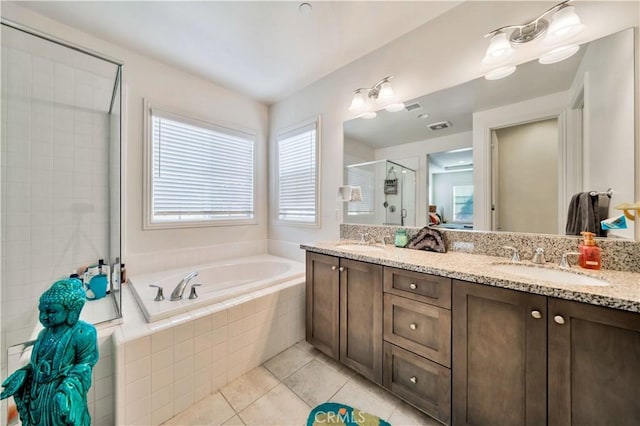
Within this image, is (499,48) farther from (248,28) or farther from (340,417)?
(340,417)

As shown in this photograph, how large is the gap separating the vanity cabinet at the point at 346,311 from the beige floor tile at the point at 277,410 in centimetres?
39

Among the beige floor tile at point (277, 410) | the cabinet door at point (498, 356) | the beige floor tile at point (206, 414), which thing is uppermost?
the cabinet door at point (498, 356)

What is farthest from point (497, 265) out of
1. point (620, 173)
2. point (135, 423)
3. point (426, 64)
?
point (135, 423)

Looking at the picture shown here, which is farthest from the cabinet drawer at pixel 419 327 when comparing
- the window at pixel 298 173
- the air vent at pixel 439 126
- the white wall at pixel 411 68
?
the window at pixel 298 173

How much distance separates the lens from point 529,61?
1.39m

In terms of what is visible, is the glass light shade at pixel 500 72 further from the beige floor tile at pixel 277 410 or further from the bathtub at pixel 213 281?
the beige floor tile at pixel 277 410

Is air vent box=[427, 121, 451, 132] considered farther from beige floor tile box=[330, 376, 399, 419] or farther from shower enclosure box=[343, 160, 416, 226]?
beige floor tile box=[330, 376, 399, 419]

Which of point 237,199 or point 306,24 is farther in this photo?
point 237,199

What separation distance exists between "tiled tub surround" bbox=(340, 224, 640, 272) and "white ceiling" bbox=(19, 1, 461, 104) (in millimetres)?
1625

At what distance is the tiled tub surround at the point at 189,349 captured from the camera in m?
1.23

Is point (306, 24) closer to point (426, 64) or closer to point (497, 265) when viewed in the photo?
point (426, 64)

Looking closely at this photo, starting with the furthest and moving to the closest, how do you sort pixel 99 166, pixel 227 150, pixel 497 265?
1. pixel 227 150
2. pixel 99 166
3. pixel 497 265

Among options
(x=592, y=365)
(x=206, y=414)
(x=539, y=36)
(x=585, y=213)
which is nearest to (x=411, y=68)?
(x=539, y=36)

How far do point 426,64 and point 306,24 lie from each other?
3.24 feet
